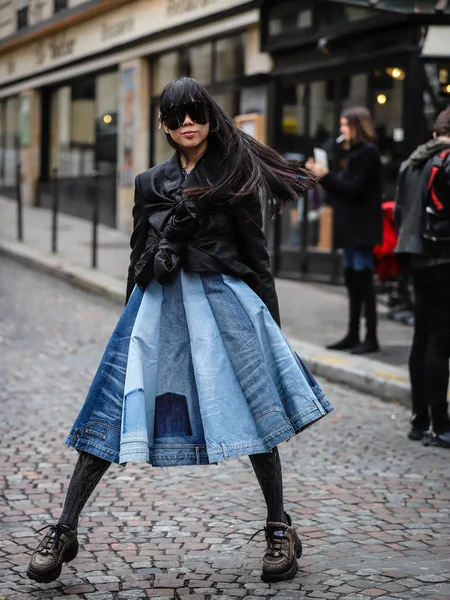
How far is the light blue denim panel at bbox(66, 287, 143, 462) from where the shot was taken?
3.94 meters

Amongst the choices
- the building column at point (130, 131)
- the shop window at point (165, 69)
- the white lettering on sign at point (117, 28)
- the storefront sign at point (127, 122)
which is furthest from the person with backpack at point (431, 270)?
the white lettering on sign at point (117, 28)

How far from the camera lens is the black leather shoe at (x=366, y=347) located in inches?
352

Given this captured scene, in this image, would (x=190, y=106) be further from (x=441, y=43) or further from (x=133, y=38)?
(x=133, y=38)

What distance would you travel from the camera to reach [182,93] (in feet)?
13.2

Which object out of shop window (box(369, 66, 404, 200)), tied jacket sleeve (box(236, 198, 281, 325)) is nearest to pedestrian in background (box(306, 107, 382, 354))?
shop window (box(369, 66, 404, 200))

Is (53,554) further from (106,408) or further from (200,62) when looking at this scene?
(200,62)

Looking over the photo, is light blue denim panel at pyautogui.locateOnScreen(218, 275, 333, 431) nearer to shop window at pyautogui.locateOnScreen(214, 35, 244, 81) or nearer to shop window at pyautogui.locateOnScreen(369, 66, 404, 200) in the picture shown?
shop window at pyautogui.locateOnScreen(369, 66, 404, 200)

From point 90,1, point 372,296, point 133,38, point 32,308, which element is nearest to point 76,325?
point 32,308

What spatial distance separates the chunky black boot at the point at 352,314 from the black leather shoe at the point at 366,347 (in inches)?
2.7

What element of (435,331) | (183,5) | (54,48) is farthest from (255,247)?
(54,48)

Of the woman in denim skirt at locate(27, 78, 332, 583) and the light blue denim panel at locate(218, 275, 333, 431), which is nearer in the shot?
the woman in denim skirt at locate(27, 78, 332, 583)

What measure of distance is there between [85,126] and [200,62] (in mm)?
5833

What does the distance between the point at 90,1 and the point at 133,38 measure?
93.0 inches

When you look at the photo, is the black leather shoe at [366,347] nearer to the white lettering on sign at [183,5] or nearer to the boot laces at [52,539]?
the boot laces at [52,539]
